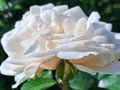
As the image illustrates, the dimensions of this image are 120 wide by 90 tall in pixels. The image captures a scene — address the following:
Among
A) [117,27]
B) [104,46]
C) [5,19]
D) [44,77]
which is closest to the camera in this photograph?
[104,46]

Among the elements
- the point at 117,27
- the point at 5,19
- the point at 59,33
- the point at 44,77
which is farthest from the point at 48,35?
the point at 5,19

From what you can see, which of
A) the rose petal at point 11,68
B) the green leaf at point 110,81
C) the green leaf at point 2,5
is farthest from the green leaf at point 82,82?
the green leaf at point 2,5

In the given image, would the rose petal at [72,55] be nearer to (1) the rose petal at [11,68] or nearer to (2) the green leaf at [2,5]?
(1) the rose petal at [11,68]

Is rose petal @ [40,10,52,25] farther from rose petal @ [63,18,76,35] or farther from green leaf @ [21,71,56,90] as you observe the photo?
green leaf @ [21,71,56,90]

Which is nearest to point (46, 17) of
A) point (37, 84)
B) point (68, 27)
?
point (68, 27)

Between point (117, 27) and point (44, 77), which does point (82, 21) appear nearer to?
point (44, 77)

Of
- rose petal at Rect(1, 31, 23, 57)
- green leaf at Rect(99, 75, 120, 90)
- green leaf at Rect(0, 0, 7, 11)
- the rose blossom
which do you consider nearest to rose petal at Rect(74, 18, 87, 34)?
the rose blossom

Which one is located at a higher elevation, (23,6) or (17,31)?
(17,31)

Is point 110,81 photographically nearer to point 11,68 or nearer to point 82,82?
point 82,82
